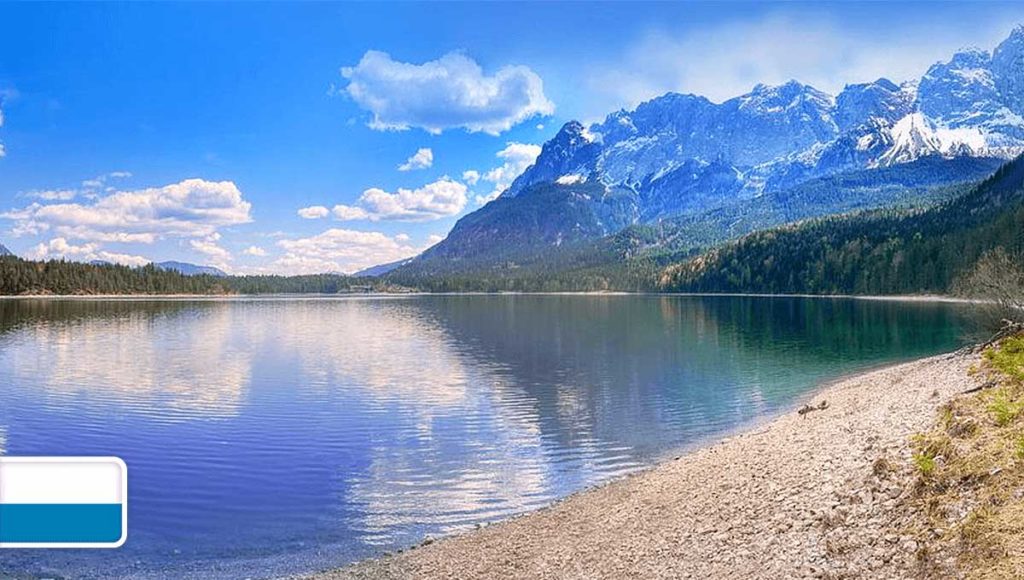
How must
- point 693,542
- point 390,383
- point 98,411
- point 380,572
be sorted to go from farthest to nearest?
point 390,383, point 98,411, point 380,572, point 693,542

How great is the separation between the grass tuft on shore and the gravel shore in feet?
1.90

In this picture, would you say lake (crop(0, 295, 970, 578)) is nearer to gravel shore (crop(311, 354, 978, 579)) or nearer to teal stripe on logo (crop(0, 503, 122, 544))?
gravel shore (crop(311, 354, 978, 579))

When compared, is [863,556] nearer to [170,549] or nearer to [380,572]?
[380,572]

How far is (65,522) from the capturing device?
451cm

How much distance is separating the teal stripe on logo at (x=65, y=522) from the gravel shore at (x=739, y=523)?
15.5 metres

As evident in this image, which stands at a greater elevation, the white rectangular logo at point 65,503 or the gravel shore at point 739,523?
the white rectangular logo at point 65,503

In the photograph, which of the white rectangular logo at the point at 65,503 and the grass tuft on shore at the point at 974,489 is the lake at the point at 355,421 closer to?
the grass tuft on shore at the point at 974,489

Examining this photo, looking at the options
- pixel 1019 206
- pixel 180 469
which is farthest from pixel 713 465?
pixel 1019 206

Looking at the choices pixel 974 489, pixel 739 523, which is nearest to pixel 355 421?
pixel 739 523

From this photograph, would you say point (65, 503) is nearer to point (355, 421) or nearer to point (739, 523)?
point (739, 523)

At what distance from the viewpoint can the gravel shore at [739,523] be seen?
55.6 ft

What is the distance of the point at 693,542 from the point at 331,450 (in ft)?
78.1

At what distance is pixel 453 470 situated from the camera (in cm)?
3406

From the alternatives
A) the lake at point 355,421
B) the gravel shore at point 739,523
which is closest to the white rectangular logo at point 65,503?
the gravel shore at point 739,523
